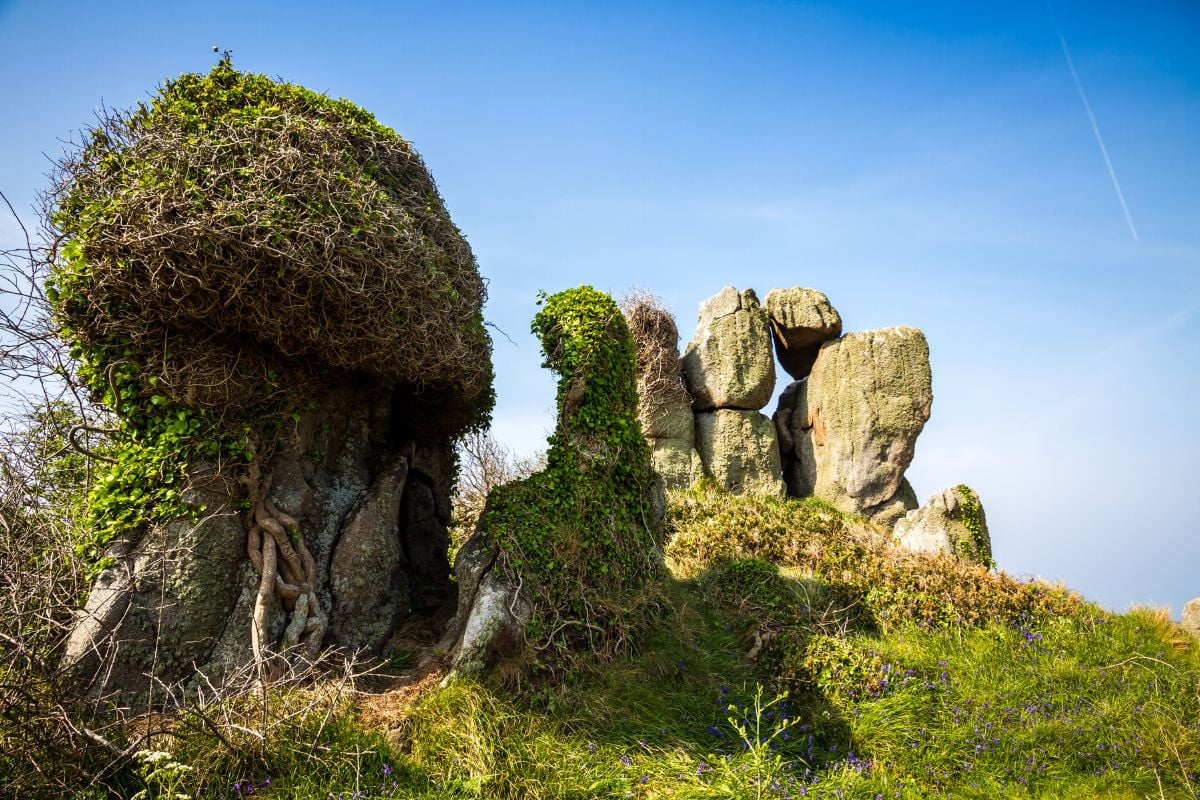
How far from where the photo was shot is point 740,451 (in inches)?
626

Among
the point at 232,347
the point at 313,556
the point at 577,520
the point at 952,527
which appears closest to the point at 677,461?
the point at 952,527

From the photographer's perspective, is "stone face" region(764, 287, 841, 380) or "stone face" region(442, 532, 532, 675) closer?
"stone face" region(442, 532, 532, 675)

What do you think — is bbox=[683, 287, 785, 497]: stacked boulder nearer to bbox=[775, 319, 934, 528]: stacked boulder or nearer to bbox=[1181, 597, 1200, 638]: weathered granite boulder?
bbox=[775, 319, 934, 528]: stacked boulder

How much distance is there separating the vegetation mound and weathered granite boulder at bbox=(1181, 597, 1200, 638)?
1133cm

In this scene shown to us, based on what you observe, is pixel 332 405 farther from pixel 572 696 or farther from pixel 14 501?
pixel 572 696

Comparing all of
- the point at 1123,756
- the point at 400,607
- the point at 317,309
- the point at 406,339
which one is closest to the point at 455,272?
the point at 406,339

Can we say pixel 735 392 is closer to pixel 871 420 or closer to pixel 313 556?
pixel 871 420

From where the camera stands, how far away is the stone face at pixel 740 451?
1569cm

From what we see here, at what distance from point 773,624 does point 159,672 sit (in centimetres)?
612

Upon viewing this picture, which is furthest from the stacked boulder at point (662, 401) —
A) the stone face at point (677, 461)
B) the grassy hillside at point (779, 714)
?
the grassy hillside at point (779, 714)

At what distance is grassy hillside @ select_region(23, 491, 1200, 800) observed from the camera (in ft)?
17.2

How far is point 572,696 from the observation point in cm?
648

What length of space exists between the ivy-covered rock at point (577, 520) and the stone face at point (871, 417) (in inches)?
312

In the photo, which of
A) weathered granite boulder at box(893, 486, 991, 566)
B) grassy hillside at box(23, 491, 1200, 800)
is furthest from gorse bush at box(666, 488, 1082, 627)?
weathered granite boulder at box(893, 486, 991, 566)
